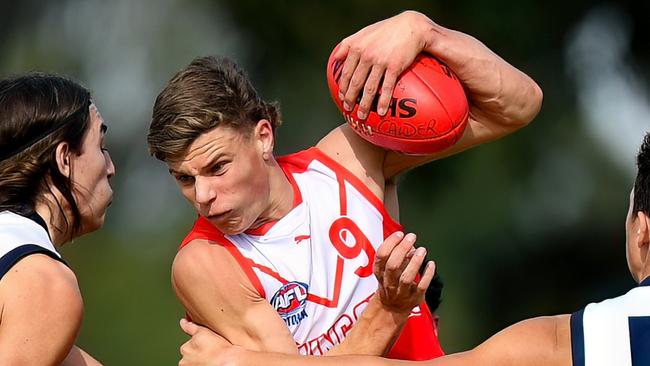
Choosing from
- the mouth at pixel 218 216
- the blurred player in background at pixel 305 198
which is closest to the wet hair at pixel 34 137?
the blurred player in background at pixel 305 198

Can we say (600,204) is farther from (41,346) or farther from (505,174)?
(41,346)

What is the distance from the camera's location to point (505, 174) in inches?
458

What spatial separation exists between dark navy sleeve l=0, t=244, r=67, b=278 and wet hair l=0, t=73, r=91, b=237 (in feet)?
0.75

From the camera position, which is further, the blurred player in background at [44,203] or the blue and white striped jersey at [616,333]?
the blurred player in background at [44,203]

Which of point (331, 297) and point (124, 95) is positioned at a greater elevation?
point (331, 297)

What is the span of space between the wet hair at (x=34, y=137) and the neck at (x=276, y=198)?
2.48 feet

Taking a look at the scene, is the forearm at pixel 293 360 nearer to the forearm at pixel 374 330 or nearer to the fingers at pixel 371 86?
the forearm at pixel 374 330

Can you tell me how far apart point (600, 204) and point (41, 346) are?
323 inches

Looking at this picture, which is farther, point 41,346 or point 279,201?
point 279,201

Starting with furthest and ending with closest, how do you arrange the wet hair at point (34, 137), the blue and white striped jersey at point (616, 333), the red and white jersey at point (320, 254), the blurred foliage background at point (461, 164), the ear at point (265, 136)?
the blurred foliage background at point (461, 164) < the ear at point (265, 136) < the red and white jersey at point (320, 254) < the wet hair at point (34, 137) < the blue and white striped jersey at point (616, 333)

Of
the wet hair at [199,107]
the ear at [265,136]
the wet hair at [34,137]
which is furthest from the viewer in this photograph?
the ear at [265,136]

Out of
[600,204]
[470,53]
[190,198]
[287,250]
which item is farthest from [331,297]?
[600,204]

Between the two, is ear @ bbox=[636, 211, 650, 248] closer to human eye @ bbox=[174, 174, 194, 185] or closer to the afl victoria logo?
the afl victoria logo

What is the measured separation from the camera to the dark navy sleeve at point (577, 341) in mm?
3543
